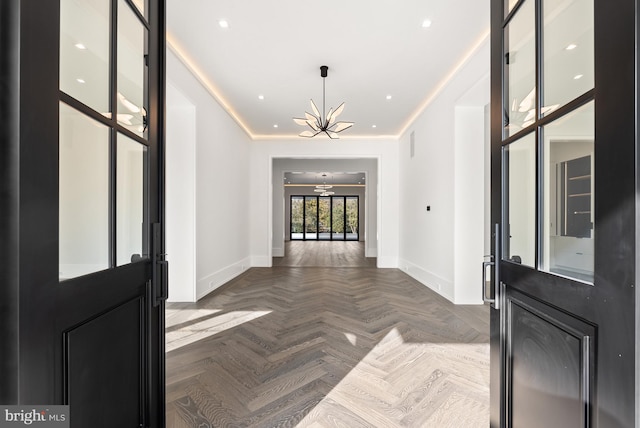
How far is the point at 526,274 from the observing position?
109cm

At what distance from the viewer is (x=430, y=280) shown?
15.5ft

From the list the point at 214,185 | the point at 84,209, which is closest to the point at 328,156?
the point at 214,185

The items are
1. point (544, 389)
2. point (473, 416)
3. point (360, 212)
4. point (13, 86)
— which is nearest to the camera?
point (13, 86)

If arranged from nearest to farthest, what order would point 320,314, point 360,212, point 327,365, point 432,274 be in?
point 327,365, point 320,314, point 432,274, point 360,212

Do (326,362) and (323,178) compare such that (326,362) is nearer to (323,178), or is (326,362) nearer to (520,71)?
(520,71)

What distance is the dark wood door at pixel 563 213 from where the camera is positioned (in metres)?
0.71

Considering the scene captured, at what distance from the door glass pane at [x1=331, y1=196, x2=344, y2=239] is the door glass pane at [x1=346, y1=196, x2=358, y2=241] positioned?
348mm

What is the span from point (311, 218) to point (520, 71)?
1507cm

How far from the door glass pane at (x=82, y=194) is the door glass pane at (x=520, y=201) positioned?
5.25 ft

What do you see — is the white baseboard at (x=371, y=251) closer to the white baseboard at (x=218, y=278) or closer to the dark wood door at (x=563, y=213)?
the white baseboard at (x=218, y=278)

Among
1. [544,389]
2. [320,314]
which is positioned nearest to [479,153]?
[320,314]

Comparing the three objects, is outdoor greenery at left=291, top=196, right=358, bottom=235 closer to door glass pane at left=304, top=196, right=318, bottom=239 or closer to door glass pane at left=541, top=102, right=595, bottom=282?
door glass pane at left=304, top=196, right=318, bottom=239

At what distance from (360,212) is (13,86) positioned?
14.5m

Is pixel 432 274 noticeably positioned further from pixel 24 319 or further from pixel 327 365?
pixel 24 319
